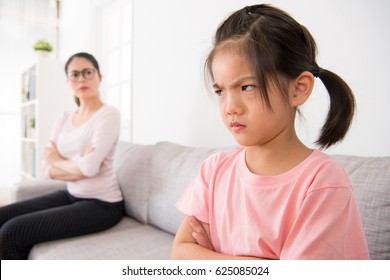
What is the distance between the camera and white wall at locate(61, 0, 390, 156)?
2.66 feet

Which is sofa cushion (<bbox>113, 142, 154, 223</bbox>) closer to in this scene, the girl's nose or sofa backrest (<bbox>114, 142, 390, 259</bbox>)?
sofa backrest (<bbox>114, 142, 390, 259</bbox>)

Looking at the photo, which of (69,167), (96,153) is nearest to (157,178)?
(96,153)

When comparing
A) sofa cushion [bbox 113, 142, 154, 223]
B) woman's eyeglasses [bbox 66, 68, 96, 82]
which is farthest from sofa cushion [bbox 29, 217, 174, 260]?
woman's eyeglasses [bbox 66, 68, 96, 82]

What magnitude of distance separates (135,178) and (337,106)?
0.99m

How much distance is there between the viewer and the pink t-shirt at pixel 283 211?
1.45ft

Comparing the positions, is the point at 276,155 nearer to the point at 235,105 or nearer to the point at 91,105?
the point at 235,105

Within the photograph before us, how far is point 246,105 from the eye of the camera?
0.49 metres

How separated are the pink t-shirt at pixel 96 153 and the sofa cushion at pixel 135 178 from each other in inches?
2.3

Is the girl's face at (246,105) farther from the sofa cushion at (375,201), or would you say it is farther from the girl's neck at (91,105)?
the girl's neck at (91,105)

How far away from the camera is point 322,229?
439mm

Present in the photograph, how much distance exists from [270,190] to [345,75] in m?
0.57

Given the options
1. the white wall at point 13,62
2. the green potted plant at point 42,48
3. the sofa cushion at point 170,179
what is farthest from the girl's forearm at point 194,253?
the white wall at point 13,62

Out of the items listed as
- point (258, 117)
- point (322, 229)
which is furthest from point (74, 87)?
point (322, 229)

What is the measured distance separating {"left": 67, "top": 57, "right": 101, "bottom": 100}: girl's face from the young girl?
3.11 ft
